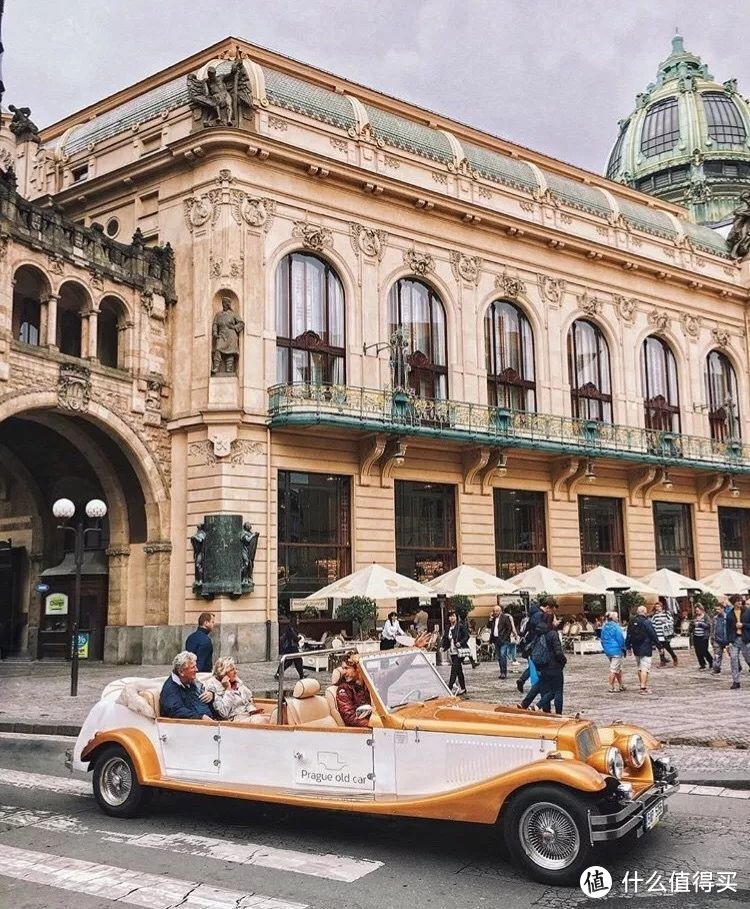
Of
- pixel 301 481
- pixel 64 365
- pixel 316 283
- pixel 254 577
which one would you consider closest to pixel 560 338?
pixel 316 283

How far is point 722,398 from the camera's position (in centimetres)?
4134

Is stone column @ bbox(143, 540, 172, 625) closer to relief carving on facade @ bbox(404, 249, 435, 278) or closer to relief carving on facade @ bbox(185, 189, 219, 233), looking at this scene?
relief carving on facade @ bbox(185, 189, 219, 233)

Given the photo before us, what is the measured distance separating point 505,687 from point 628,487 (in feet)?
60.8

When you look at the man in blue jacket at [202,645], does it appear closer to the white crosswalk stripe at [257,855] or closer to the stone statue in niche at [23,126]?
the white crosswalk stripe at [257,855]

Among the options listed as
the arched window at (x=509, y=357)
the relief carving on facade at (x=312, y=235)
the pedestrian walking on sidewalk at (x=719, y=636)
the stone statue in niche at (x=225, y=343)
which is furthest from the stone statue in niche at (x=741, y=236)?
the stone statue in niche at (x=225, y=343)

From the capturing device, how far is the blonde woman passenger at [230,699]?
8883 mm

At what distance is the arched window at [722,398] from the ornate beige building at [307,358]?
302cm

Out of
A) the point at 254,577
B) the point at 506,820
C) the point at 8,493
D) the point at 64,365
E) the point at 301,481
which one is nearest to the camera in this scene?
the point at 506,820

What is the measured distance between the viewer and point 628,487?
119 feet

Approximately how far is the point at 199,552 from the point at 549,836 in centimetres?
2041

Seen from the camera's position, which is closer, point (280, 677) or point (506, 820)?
point (506, 820)

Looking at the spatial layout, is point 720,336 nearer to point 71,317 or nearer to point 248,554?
point 248,554

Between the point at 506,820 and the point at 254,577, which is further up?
the point at 254,577

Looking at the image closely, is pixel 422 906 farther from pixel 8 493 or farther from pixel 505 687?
pixel 8 493
